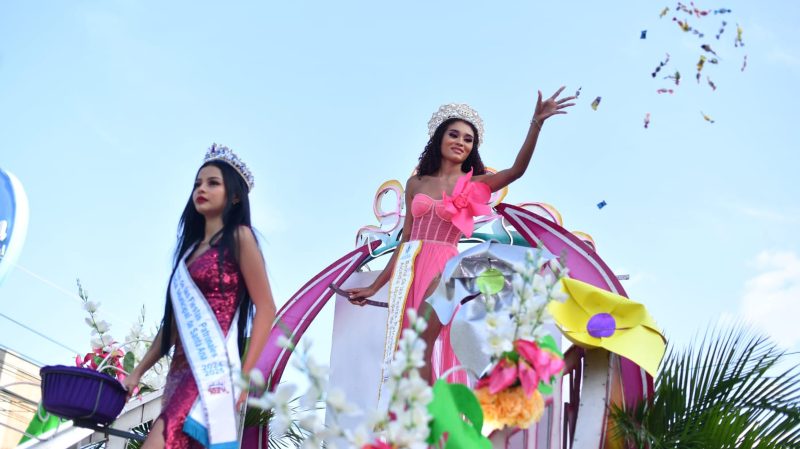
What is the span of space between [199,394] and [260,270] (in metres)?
0.52

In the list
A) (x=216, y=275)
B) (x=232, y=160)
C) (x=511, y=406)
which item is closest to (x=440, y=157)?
(x=232, y=160)

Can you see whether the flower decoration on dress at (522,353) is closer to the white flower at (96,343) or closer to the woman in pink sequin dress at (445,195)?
the woman in pink sequin dress at (445,195)

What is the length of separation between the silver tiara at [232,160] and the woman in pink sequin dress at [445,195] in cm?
111

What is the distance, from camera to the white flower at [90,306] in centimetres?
434

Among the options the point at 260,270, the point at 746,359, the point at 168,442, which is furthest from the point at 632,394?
the point at 168,442

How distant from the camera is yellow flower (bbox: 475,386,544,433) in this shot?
2361mm

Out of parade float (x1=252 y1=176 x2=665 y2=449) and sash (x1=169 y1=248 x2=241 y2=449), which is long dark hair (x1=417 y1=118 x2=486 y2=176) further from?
sash (x1=169 y1=248 x2=241 y2=449)

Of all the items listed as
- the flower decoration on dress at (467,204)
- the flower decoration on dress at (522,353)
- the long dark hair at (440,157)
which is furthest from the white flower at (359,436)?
the long dark hair at (440,157)

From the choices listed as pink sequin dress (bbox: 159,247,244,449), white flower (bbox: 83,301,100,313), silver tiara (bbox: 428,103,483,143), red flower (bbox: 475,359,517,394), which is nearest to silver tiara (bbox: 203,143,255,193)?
pink sequin dress (bbox: 159,247,244,449)

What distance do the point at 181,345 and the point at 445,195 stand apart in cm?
185

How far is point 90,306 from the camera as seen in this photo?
4.35m

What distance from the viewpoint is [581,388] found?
402 cm

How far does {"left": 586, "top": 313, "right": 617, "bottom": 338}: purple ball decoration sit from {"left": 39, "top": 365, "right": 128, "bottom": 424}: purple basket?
1.83 m

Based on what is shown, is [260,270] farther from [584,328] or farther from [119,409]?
[584,328]
